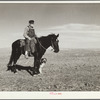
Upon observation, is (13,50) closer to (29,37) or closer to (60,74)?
(29,37)

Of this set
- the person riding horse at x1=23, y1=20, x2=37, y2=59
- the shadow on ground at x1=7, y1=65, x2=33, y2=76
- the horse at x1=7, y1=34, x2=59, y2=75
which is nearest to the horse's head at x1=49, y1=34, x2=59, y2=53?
the horse at x1=7, y1=34, x2=59, y2=75

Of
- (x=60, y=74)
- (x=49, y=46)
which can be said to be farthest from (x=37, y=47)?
(x=60, y=74)

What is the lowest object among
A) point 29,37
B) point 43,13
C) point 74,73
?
point 74,73

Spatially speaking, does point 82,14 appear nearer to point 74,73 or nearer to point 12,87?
point 74,73

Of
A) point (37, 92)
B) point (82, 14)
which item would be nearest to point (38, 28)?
point (82, 14)

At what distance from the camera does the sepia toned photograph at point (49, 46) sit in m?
2.42

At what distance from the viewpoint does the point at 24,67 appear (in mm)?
2434

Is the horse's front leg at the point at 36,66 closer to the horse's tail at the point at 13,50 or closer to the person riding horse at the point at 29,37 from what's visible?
the person riding horse at the point at 29,37

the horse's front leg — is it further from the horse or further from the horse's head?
the horse's head

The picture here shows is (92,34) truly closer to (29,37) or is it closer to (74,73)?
(74,73)

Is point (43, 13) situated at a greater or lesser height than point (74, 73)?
greater

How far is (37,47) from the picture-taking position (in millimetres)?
2447

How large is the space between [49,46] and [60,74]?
271 mm

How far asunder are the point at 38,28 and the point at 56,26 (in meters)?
0.16
